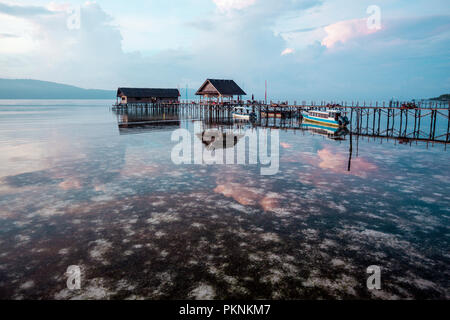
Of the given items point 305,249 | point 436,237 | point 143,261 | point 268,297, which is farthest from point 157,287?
point 436,237

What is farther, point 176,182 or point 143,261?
point 176,182

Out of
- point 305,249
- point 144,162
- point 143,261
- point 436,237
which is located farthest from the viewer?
point 144,162

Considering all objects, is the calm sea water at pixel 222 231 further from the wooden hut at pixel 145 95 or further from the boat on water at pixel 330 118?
the wooden hut at pixel 145 95

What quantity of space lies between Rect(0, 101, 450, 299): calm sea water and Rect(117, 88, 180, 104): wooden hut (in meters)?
48.1

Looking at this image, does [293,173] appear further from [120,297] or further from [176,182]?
[120,297]

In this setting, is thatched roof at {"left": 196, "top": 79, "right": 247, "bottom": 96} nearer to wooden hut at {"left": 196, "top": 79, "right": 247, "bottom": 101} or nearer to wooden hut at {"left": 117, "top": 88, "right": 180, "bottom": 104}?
wooden hut at {"left": 196, "top": 79, "right": 247, "bottom": 101}

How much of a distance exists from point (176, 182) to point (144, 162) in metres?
4.38

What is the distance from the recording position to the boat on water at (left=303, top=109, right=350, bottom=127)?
34625 millimetres

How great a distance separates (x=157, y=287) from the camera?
5.12 metres

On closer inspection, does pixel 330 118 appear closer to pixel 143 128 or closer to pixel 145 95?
pixel 143 128

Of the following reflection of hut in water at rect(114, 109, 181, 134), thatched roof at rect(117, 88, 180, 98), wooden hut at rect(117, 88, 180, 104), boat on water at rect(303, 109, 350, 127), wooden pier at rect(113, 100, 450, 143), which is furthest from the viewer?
wooden hut at rect(117, 88, 180, 104)

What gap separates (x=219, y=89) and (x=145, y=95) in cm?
2120

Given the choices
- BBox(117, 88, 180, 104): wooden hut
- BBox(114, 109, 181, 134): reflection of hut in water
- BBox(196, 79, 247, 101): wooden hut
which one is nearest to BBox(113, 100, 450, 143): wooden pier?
Result: BBox(196, 79, 247, 101): wooden hut
